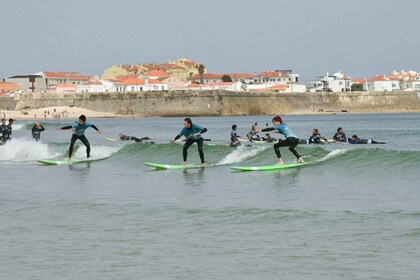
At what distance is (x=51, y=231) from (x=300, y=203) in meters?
4.07

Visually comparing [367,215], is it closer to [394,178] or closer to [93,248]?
[93,248]

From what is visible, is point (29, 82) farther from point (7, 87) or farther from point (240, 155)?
point (240, 155)

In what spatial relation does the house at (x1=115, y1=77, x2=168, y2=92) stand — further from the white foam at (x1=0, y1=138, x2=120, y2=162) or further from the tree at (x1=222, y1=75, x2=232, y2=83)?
the white foam at (x1=0, y1=138, x2=120, y2=162)

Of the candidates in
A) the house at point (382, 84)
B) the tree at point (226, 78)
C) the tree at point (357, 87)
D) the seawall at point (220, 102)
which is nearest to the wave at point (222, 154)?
the seawall at point (220, 102)

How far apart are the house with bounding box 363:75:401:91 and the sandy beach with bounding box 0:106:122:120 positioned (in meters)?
67.8

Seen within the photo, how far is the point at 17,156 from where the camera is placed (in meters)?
29.4

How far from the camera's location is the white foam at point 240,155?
2469 centimetres

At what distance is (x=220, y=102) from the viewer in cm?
12025

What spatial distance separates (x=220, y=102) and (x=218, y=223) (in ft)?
355

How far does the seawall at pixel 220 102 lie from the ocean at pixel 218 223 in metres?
100

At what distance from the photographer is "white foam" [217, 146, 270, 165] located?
24688 mm

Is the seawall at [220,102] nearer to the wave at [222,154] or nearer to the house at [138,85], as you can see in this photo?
the house at [138,85]

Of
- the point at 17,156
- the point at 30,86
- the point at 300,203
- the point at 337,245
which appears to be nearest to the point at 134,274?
the point at 337,245

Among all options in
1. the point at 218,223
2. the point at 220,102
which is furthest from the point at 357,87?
the point at 218,223
